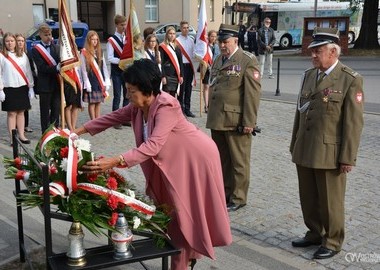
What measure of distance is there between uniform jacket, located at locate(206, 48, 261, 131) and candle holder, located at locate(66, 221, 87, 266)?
251 centimetres

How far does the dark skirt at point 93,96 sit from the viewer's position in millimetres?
8812

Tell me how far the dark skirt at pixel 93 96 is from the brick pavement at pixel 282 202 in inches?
25.9

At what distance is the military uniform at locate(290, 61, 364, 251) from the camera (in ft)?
12.7

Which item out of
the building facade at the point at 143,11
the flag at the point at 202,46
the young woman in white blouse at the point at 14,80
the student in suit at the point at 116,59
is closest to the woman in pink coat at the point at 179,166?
the young woman in white blouse at the point at 14,80

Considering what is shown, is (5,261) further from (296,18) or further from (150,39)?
(296,18)

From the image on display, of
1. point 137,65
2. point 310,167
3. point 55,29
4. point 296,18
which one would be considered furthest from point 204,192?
point 296,18

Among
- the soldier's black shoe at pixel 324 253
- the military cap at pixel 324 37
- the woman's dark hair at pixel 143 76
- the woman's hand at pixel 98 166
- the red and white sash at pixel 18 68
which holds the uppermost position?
the military cap at pixel 324 37

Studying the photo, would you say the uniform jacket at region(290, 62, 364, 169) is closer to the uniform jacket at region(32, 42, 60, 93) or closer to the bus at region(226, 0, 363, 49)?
the uniform jacket at region(32, 42, 60, 93)

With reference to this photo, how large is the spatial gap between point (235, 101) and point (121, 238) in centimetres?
259

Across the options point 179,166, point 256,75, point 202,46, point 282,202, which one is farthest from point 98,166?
point 202,46

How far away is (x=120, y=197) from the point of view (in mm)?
2863

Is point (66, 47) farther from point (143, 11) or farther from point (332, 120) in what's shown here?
point (143, 11)

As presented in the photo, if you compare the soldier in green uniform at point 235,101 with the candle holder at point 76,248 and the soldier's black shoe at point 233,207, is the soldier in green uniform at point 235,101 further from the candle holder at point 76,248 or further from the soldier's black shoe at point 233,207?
the candle holder at point 76,248

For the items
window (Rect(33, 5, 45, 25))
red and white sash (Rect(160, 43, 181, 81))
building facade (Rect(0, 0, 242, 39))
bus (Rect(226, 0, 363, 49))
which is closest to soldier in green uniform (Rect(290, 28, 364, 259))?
red and white sash (Rect(160, 43, 181, 81))
